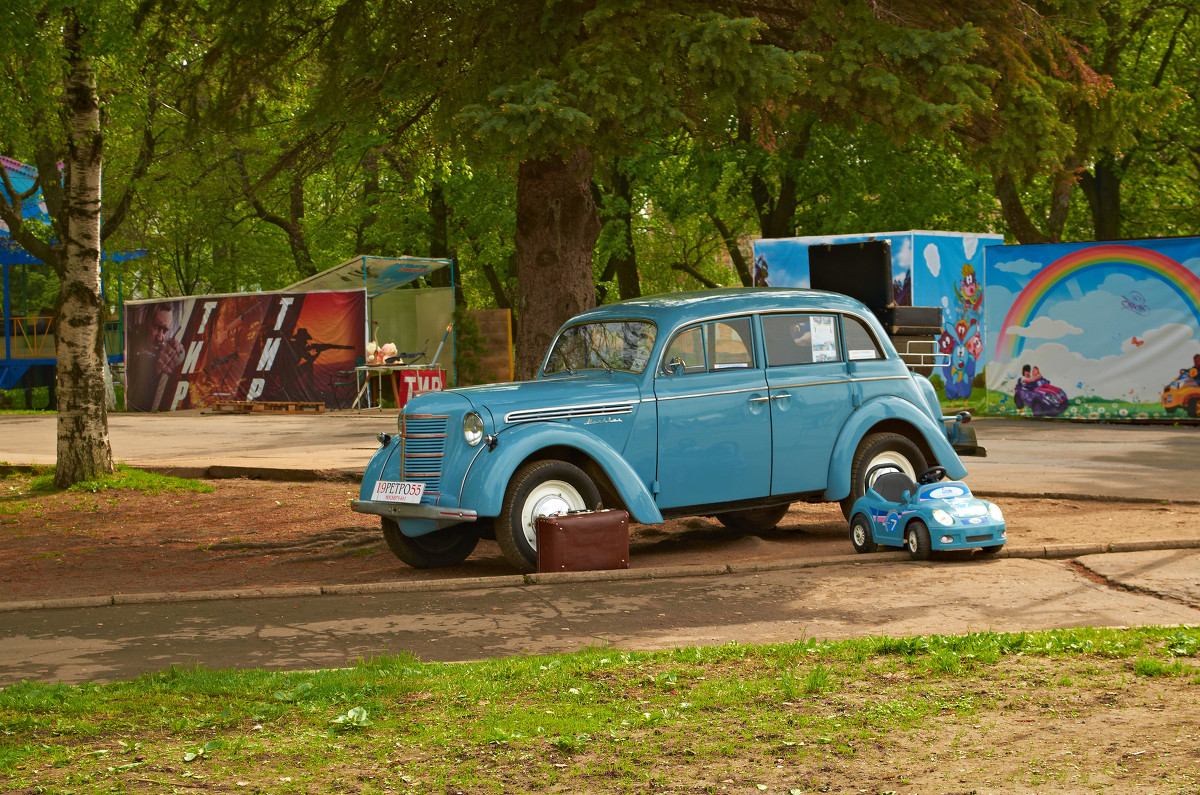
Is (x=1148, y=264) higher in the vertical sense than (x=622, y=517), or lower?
higher

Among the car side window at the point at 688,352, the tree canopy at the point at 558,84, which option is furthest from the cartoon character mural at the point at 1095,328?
the car side window at the point at 688,352

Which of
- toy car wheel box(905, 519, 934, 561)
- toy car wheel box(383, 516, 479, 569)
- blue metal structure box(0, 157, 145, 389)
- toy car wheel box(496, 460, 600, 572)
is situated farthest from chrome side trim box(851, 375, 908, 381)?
blue metal structure box(0, 157, 145, 389)

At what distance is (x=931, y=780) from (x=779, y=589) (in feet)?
12.1

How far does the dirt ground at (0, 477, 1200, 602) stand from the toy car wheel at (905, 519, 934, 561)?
716mm

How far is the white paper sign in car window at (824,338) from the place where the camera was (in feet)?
32.3

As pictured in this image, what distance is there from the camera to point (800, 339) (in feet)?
32.2

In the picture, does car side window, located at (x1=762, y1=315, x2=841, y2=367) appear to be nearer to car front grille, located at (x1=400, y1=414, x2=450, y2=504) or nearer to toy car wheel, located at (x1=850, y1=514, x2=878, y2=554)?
toy car wheel, located at (x1=850, y1=514, x2=878, y2=554)

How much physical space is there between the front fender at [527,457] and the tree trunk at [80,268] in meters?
7.38

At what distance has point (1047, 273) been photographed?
2130 cm

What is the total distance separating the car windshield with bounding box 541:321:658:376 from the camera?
9.38m

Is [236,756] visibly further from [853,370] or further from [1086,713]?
[853,370]

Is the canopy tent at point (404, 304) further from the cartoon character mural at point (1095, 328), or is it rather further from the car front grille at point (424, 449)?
the car front grille at point (424, 449)

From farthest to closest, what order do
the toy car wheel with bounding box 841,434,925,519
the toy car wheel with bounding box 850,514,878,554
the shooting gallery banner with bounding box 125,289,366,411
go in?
the shooting gallery banner with bounding box 125,289,366,411
the toy car wheel with bounding box 841,434,925,519
the toy car wheel with bounding box 850,514,878,554

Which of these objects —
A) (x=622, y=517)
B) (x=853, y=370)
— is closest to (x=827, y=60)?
(x=853, y=370)
